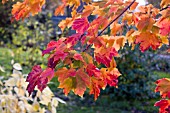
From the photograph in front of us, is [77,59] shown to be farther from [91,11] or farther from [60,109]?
[60,109]

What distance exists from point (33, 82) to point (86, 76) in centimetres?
19

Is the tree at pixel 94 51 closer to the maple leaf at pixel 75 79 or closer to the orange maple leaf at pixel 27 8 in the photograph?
the maple leaf at pixel 75 79

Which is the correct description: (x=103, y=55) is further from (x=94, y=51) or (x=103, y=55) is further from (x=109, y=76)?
(x=109, y=76)

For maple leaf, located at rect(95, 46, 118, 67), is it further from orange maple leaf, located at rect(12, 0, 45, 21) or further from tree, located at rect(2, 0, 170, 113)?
orange maple leaf, located at rect(12, 0, 45, 21)

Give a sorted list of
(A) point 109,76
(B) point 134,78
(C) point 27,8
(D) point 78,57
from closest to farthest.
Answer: (D) point 78,57
(A) point 109,76
(C) point 27,8
(B) point 134,78

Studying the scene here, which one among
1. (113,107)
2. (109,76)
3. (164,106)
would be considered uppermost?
(109,76)

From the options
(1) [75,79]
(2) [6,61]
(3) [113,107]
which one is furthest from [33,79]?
(2) [6,61]

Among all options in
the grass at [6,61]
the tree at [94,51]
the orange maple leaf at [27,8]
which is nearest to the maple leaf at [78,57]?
the tree at [94,51]

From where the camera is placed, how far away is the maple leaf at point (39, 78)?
1000 millimetres

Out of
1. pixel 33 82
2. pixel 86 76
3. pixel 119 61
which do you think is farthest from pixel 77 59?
pixel 119 61

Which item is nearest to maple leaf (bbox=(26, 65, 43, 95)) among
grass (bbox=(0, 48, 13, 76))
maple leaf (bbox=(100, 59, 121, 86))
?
maple leaf (bbox=(100, 59, 121, 86))

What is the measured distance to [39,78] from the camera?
3.42 feet

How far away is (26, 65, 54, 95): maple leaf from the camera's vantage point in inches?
39.4

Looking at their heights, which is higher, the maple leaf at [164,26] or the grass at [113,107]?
the maple leaf at [164,26]
